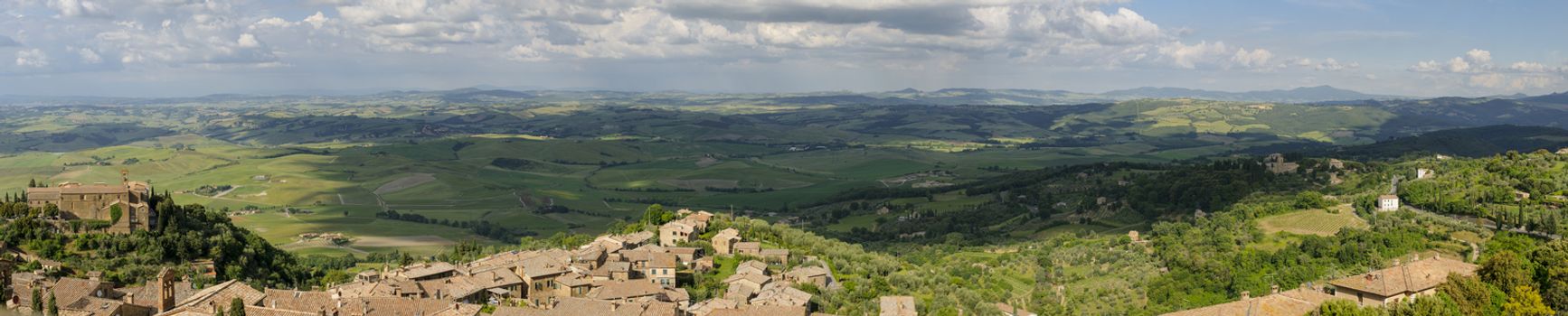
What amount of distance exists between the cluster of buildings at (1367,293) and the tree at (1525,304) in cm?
303

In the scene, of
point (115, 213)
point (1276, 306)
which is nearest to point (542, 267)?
point (115, 213)

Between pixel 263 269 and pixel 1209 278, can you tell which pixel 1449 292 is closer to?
pixel 1209 278

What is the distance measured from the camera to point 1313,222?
79.6 metres

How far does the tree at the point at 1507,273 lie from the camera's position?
43.4 metres

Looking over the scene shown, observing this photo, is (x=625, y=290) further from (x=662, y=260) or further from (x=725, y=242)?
(x=725, y=242)

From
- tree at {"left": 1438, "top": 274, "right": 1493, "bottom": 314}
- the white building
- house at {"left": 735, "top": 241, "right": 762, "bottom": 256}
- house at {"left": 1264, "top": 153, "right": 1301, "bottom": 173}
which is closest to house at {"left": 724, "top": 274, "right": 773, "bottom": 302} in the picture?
house at {"left": 735, "top": 241, "right": 762, "bottom": 256}

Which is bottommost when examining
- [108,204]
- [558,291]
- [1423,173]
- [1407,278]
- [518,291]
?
[558,291]

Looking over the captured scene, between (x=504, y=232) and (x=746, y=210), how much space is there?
34.8m

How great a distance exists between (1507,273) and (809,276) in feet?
101

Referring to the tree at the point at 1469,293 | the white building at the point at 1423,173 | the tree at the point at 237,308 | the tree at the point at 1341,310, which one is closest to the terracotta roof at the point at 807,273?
the tree at the point at 1341,310

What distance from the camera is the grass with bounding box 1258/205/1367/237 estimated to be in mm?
76875

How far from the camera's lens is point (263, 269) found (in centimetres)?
6034

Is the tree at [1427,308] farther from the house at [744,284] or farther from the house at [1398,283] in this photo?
the house at [744,284]

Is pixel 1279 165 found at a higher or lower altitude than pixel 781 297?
lower
